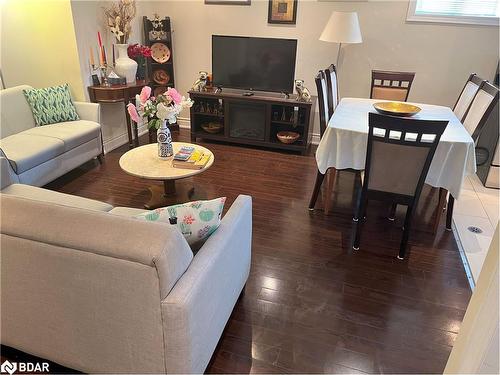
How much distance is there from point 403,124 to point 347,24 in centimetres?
211

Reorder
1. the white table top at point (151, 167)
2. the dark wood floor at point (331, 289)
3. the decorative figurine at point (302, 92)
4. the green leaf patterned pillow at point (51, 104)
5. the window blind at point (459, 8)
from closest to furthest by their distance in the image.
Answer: the dark wood floor at point (331, 289), the white table top at point (151, 167), the green leaf patterned pillow at point (51, 104), the window blind at point (459, 8), the decorative figurine at point (302, 92)

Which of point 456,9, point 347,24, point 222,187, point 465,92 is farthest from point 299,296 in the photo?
point 456,9

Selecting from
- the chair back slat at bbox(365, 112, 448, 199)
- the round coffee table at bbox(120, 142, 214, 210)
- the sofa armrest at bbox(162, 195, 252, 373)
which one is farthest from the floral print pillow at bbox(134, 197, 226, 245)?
the chair back slat at bbox(365, 112, 448, 199)

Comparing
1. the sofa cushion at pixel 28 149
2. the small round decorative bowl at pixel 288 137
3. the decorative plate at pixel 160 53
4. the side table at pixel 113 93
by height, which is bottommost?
the small round decorative bowl at pixel 288 137

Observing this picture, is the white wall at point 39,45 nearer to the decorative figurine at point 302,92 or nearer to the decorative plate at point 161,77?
the decorative plate at point 161,77

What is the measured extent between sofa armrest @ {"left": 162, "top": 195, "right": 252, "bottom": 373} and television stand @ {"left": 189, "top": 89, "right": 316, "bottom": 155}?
2.67 meters

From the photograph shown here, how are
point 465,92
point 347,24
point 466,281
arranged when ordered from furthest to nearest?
point 347,24, point 465,92, point 466,281

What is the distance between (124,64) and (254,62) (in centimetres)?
152

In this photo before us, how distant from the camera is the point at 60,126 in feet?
12.1

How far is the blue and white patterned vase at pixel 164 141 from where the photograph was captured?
300 centimetres

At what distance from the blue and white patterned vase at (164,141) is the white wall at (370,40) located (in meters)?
2.31

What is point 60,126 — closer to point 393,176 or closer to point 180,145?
point 180,145

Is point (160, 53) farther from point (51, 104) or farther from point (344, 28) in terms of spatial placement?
point (344, 28)

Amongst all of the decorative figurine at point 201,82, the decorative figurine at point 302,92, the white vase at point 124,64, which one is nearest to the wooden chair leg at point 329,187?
the decorative figurine at point 302,92
